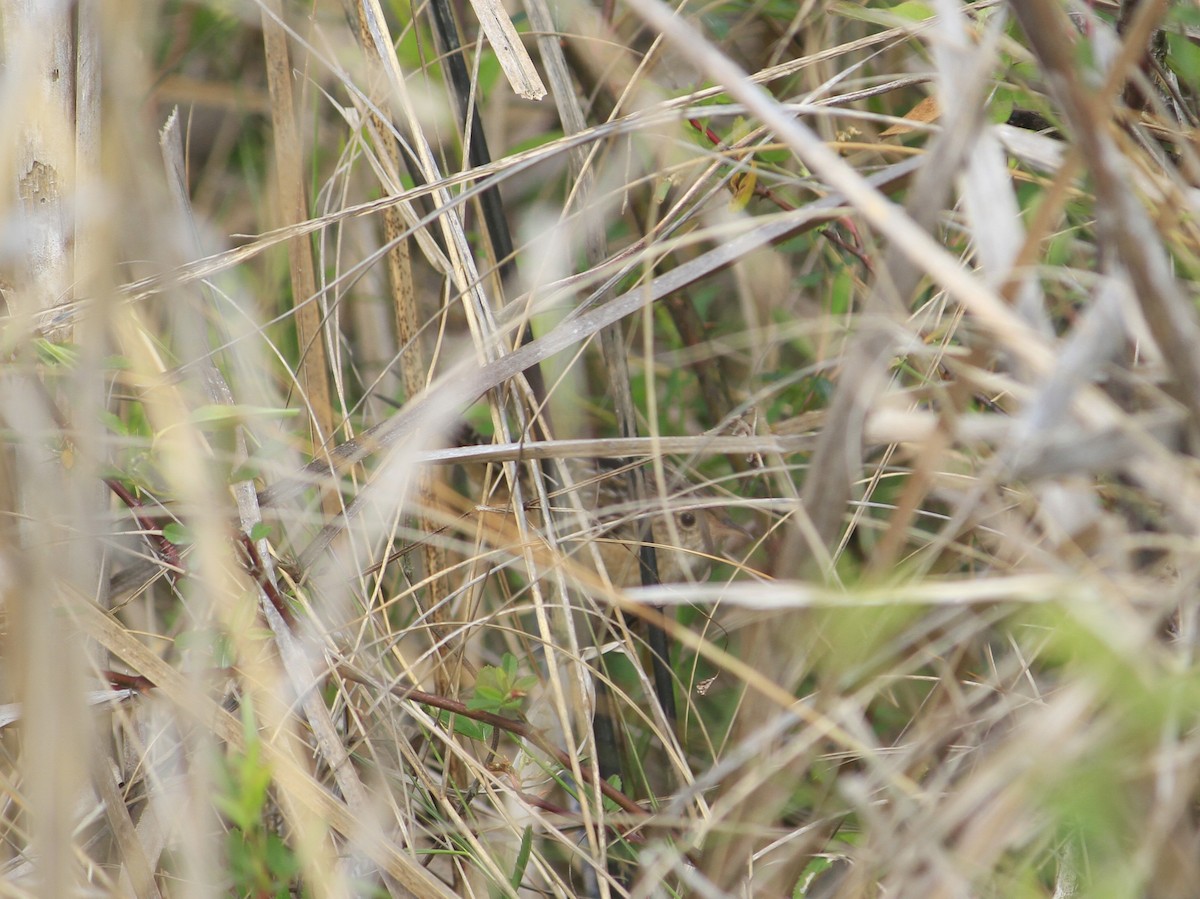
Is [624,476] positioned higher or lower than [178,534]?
lower

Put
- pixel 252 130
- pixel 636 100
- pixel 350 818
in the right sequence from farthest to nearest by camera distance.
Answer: pixel 252 130 < pixel 636 100 < pixel 350 818

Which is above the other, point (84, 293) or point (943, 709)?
point (84, 293)

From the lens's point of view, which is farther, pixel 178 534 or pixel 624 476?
pixel 624 476

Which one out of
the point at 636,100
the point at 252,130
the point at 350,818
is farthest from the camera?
the point at 252,130

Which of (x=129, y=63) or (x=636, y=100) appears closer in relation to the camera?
(x=129, y=63)

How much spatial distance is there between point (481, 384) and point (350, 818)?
32 centimetres

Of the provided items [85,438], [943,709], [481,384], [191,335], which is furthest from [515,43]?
[943,709]

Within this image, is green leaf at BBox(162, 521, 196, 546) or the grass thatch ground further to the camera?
green leaf at BBox(162, 521, 196, 546)

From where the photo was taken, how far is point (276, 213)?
124 centimetres

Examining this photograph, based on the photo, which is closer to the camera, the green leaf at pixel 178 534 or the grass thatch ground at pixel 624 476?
the grass thatch ground at pixel 624 476

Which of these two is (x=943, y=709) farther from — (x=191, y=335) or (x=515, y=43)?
(x=515, y=43)

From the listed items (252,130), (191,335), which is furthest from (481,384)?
(252,130)

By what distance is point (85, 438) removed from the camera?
54 cm

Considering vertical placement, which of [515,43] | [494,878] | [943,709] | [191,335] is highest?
[515,43]
